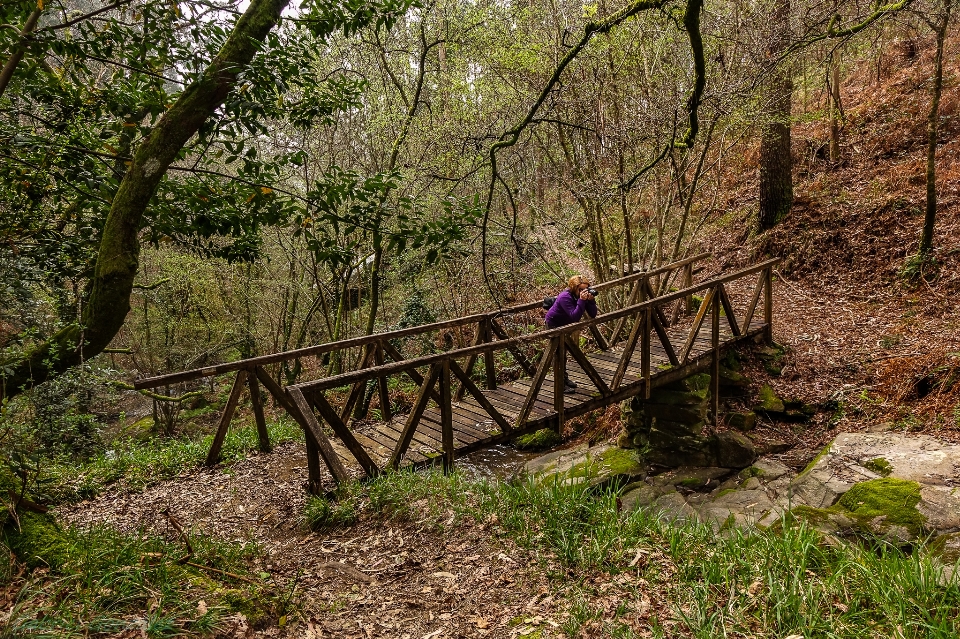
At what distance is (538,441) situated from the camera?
969 centimetres

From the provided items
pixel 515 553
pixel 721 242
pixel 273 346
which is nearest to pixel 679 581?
pixel 515 553

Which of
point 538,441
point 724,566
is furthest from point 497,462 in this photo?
point 724,566

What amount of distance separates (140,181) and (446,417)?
11.9ft

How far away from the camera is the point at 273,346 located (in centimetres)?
1526

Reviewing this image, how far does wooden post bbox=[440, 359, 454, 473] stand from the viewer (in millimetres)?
5539

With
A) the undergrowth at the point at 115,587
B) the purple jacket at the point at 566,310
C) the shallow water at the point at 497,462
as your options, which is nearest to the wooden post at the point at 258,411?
the undergrowth at the point at 115,587

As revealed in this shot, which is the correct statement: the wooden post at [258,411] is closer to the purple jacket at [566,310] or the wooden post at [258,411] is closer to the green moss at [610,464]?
the purple jacket at [566,310]

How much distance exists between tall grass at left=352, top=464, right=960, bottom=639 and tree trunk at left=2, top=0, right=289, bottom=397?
2655 millimetres

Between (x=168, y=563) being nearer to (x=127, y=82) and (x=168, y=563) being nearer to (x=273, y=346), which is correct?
(x=127, y=82)

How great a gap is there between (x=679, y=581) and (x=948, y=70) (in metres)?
17.8

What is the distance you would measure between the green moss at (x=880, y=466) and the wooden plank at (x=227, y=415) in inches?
304

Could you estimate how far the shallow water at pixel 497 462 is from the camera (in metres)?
8.55

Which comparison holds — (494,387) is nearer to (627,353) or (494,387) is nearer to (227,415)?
(627,353)

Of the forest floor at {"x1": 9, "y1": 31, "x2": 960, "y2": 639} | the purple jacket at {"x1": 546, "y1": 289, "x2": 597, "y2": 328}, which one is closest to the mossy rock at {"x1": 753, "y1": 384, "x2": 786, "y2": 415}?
the forest floor at {"x1": 9, "y1": 31, "x2": 960, "y2": 639}
